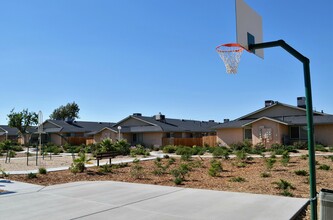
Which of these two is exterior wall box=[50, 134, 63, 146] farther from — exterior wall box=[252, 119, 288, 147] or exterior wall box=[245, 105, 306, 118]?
exterior wall box=[252, 119, 288, 147]

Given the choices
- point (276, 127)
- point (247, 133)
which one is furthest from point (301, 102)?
point (247, 133)

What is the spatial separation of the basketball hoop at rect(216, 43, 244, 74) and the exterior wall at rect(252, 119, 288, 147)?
27717 millimetres

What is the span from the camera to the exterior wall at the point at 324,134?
32812 millimetres

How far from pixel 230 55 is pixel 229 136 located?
31389 mm

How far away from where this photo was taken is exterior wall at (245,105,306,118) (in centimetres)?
3584

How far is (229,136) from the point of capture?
3841 centimetres

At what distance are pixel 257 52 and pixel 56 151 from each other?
103 ft

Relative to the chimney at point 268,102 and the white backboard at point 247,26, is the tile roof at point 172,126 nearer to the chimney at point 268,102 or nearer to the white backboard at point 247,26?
the chimney at point 268,102

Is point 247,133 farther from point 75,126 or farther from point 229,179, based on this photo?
point 75,126

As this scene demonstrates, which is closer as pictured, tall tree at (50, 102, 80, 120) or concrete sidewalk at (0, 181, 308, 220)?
Result: concrete sidewalk at (0, 181, 308, 220)

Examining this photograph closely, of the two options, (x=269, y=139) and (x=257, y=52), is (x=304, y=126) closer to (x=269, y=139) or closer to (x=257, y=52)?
(x=269, y=139)

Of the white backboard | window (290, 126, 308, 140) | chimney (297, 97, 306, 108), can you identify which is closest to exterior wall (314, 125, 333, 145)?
window (290, 126, 308, 140)

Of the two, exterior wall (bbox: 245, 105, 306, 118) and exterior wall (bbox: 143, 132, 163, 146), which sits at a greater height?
exterior wall (bbox: 245, 105, 306, 118)

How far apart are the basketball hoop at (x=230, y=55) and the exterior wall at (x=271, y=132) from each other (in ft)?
90.9
